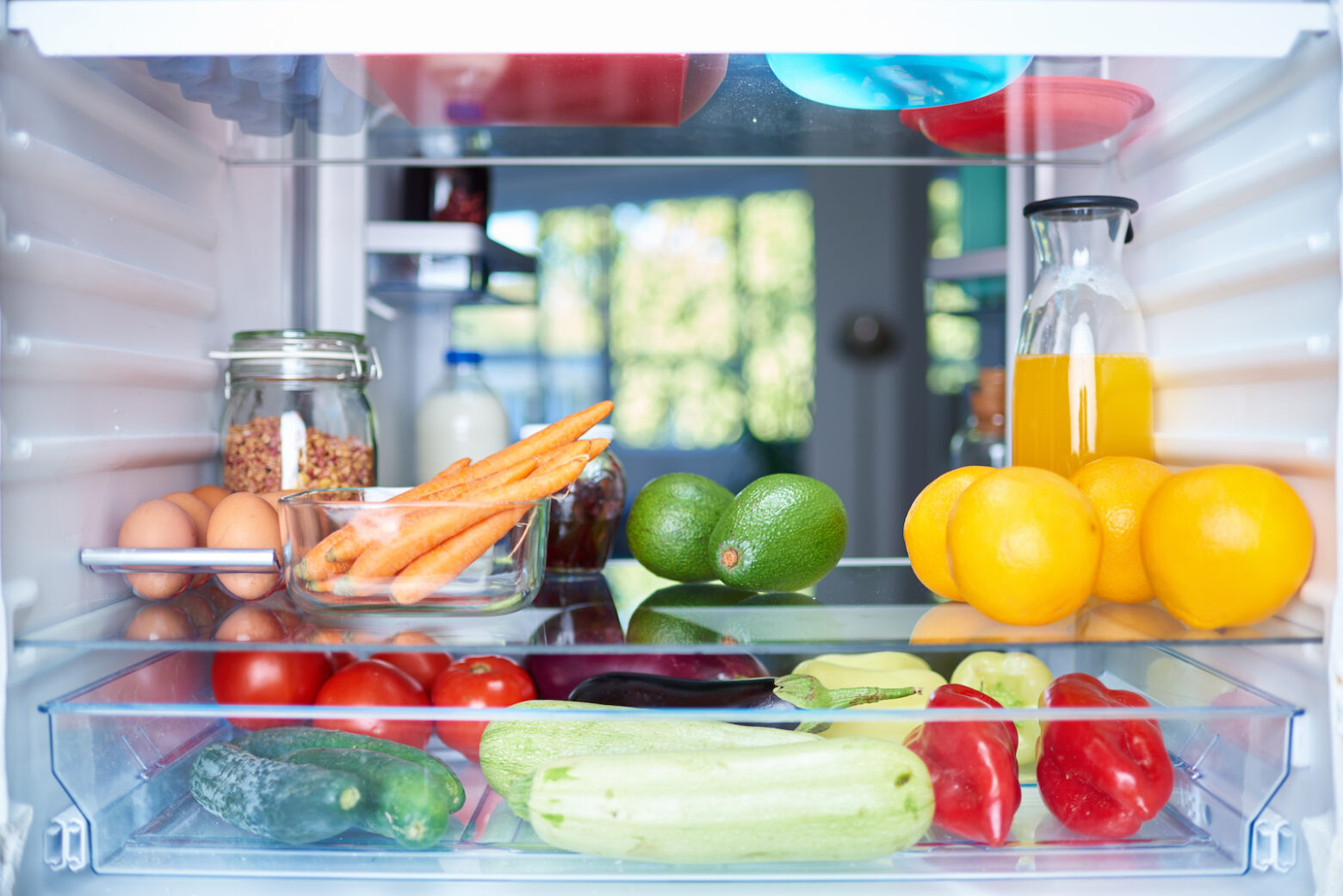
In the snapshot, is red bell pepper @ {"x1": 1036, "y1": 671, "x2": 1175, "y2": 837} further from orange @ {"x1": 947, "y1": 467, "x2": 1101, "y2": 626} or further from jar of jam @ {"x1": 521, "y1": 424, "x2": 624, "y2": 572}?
jar of jam @ {"x1": 521, "y1": 424, "x2": 624, "y2": 572}

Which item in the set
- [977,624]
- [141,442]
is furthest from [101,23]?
[977,624]

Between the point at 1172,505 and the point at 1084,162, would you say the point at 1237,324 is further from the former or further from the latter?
the point at 1084,162

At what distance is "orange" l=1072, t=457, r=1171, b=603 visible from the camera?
716 millimetres

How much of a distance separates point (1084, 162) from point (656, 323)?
4700 millimetres

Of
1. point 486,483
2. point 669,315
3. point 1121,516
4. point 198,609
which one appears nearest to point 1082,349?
point 1121,516

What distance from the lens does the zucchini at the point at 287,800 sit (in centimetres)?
66

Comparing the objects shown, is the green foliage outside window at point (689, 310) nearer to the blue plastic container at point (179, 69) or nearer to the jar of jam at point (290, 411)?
the jar of jam at point (290, 411)

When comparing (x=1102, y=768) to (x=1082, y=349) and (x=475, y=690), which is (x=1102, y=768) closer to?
(x=1082, y=349)

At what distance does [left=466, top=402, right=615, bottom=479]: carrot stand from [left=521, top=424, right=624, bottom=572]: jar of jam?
14cm

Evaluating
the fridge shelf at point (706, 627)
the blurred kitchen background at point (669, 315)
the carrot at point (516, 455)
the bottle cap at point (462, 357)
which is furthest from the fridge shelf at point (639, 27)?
the blurred kitchen background at point (669, 315)

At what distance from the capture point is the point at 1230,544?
2.06ft

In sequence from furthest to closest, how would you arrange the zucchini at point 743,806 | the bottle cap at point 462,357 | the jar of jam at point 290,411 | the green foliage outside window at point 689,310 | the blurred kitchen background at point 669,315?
the green foliage outside window at point 689,310 → the blurred kitchen background at point 669,315 → the bottle cap at point 462,357 → the jar of jam at point 290,411 → the zucchini at point 743,806

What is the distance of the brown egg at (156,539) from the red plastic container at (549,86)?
14.9 inches

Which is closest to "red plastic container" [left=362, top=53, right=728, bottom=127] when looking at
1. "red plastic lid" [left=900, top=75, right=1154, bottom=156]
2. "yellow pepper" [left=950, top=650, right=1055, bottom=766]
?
"red plastic lid" [left=900, top=75, right=1154, bottom=156]
